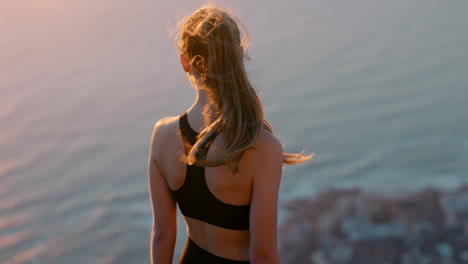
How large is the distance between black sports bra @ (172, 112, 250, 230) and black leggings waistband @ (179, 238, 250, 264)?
0.42 ft

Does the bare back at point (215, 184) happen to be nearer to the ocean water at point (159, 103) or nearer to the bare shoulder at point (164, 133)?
the bare shoulder at point (164, 133)

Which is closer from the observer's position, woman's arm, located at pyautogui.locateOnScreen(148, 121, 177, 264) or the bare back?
the bare back

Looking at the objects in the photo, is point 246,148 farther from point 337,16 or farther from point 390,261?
point 337,16

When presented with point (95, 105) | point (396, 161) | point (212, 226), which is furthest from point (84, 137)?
point (212, 226)

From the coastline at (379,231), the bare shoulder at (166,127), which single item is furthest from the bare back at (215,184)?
the coastline at (379,231)

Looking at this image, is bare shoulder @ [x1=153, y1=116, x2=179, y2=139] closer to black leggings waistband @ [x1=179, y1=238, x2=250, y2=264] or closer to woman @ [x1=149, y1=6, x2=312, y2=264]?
woman @ [x1=149, y1=6, x2=312, y2=264]

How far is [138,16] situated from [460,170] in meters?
6.98

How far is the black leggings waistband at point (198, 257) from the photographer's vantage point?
5.46 feet

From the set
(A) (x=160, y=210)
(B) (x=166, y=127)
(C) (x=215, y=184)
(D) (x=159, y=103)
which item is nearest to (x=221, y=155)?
(C) (x=215, y=184)

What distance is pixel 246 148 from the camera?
1427 millimetres

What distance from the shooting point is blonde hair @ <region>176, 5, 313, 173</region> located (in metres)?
1.44

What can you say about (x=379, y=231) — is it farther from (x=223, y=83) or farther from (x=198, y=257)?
(x=223, y=83)

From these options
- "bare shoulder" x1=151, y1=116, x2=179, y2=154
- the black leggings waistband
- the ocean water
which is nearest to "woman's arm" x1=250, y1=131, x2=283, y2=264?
the black leggings waistband

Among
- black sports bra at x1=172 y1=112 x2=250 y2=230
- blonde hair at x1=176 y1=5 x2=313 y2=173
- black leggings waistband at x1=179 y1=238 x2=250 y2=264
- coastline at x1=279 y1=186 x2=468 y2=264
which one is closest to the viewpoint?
blonde hair at x1=176 y1=5 x2=313 y2=173
